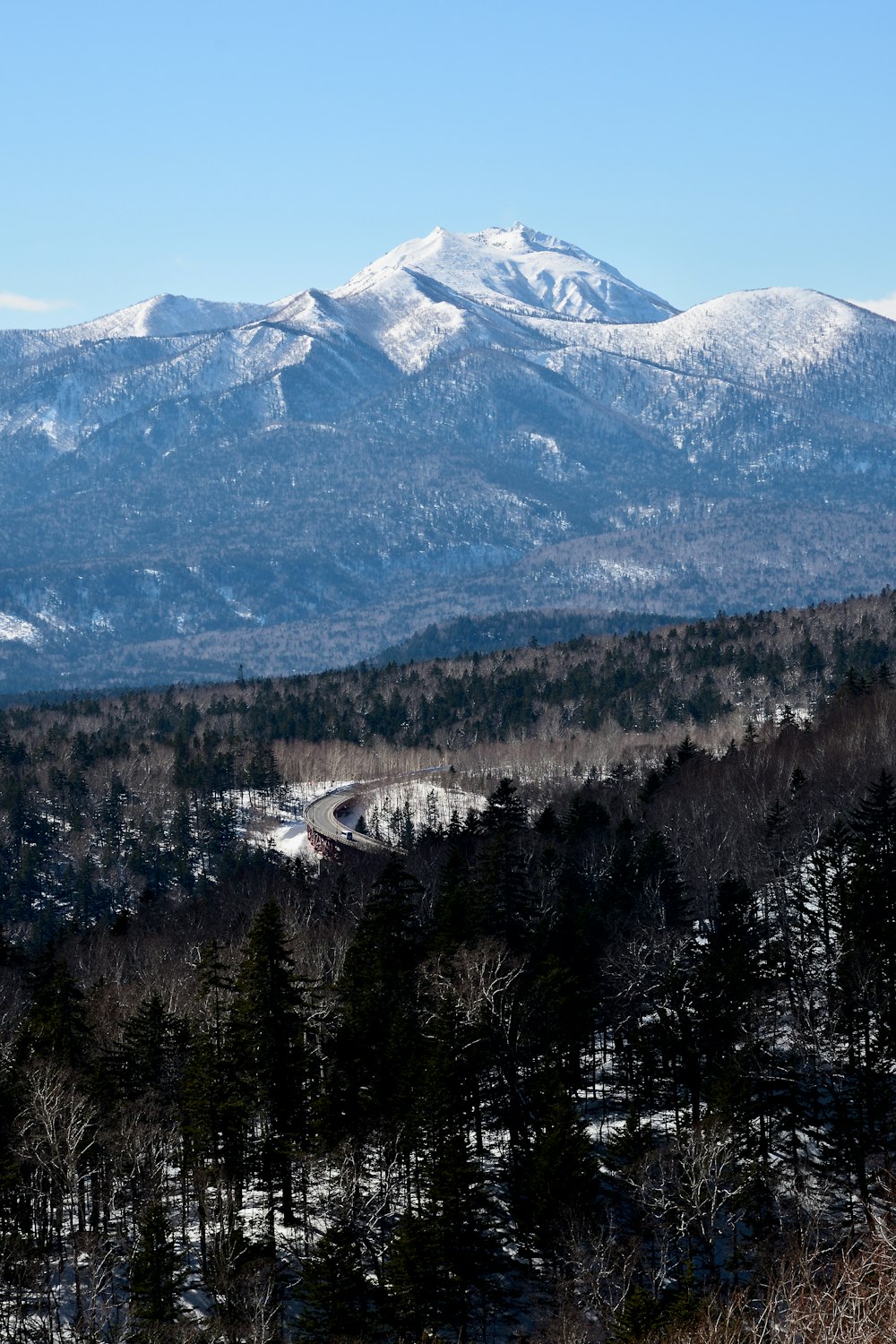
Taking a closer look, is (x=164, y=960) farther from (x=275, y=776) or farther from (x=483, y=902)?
(x=275, y=776)

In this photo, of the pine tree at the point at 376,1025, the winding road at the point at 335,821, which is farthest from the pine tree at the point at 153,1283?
the winding road at the point at 335,821

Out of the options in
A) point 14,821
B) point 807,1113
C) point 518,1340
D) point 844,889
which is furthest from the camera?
point 14,821

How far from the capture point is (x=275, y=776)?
637 ft

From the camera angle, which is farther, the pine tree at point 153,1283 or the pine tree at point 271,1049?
the pine tree at point 271,1049

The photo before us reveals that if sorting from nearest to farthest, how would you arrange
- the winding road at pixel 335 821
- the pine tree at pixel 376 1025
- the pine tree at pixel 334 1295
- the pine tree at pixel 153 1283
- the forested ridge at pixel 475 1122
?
the pine tree at pixel 334 1295 < the pine tree at pixel 153 1283 < the forested ridge at pixel 475 1122 < the pine tree at pixel 376 1025 < the winding road at pixel 335 821

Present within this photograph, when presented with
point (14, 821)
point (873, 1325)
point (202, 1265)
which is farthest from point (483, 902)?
point (14, 821)

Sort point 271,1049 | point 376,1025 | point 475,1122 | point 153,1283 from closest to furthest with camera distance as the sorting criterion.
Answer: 1. point 153,1283
2. point 271,1049
3. point 376,1025
4. point 475,1122

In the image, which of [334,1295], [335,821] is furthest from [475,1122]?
[335,821]

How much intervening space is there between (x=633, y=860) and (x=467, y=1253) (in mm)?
41382

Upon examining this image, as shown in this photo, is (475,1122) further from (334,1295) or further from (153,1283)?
(153,1283)

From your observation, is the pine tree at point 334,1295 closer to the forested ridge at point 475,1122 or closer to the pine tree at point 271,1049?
the forested ridge at point 475,1122

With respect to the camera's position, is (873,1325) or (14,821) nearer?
(873,1325)

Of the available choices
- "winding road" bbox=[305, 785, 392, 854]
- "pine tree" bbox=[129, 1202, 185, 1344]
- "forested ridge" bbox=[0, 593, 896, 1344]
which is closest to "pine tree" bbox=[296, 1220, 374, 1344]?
"forested ridge" bbox=[0, 593, 896, 1344]

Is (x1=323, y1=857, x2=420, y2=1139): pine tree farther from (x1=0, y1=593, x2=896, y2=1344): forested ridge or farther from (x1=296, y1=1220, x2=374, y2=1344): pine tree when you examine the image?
(x1=296, y1=1220, x2=374, y2=1344): pine tree
